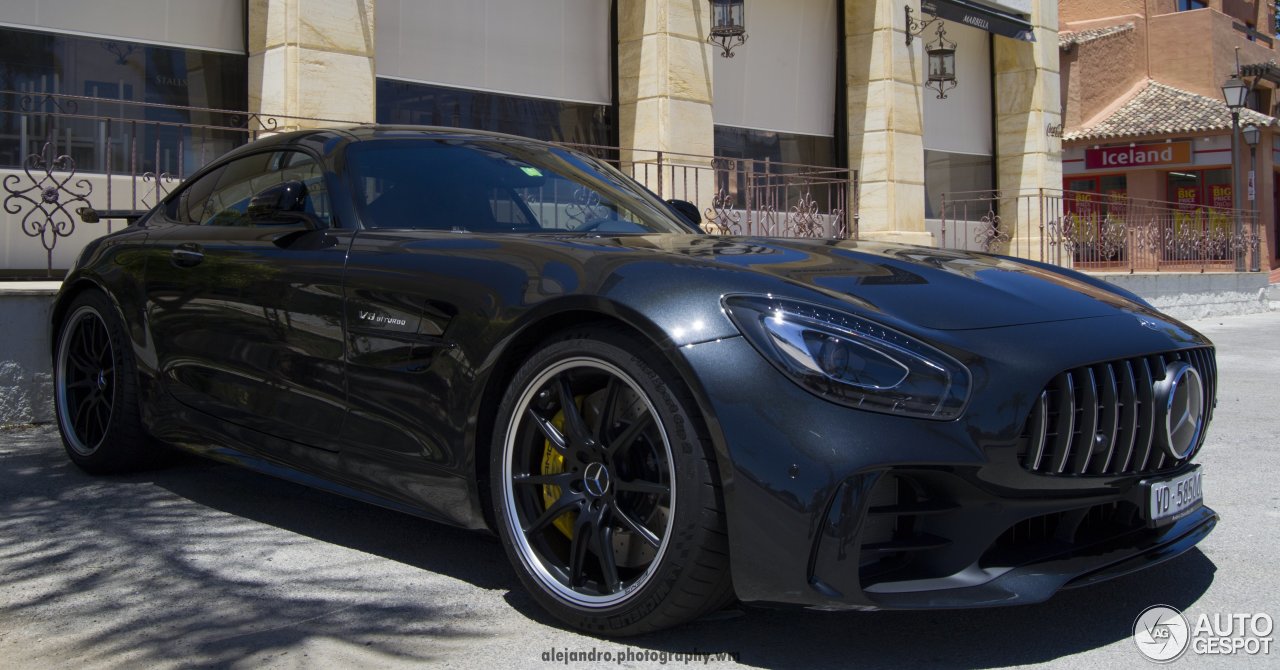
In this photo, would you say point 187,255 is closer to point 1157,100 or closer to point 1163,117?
point 1163,117

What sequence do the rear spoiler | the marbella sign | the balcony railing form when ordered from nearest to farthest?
the rear spoiler
the balcony railing
the marbella sign

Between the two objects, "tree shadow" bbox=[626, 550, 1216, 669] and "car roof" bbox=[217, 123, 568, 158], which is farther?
"car roof" bbox=[217, 123, 568, 158]

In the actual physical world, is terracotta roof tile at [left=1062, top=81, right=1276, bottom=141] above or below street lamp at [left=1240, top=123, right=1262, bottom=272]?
above

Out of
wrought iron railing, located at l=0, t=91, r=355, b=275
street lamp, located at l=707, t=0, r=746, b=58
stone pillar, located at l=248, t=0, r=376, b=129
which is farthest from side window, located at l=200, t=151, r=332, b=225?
street lamp, located at l=707, t=0, r=746, b=58

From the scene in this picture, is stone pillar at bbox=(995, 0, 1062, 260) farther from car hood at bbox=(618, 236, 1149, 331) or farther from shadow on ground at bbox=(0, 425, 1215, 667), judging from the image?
shadow on ground at bbox=(0, 425, 1215, 667)

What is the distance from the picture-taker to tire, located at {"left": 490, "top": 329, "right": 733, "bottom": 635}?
276cm

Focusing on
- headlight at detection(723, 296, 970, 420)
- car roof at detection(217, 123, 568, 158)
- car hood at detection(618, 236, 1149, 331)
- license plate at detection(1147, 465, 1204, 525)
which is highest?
car roof at detection(217, 123, 568, 158)

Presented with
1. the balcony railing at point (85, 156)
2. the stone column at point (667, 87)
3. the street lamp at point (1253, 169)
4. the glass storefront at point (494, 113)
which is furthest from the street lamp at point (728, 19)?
the street lamp at point (1253, 169)

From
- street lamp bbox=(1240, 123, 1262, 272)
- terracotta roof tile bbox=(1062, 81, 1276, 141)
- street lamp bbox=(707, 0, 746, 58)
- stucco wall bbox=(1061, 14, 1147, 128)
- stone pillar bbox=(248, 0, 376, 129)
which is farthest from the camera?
stucco wall bbox=(1061, 14, 1147, 128)

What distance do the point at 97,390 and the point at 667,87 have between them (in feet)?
28.3

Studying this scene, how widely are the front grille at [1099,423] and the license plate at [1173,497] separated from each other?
2.0 inches

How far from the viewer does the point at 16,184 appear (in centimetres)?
866

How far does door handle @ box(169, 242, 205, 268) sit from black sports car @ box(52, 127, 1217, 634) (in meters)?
0.11

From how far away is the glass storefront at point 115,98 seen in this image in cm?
909
